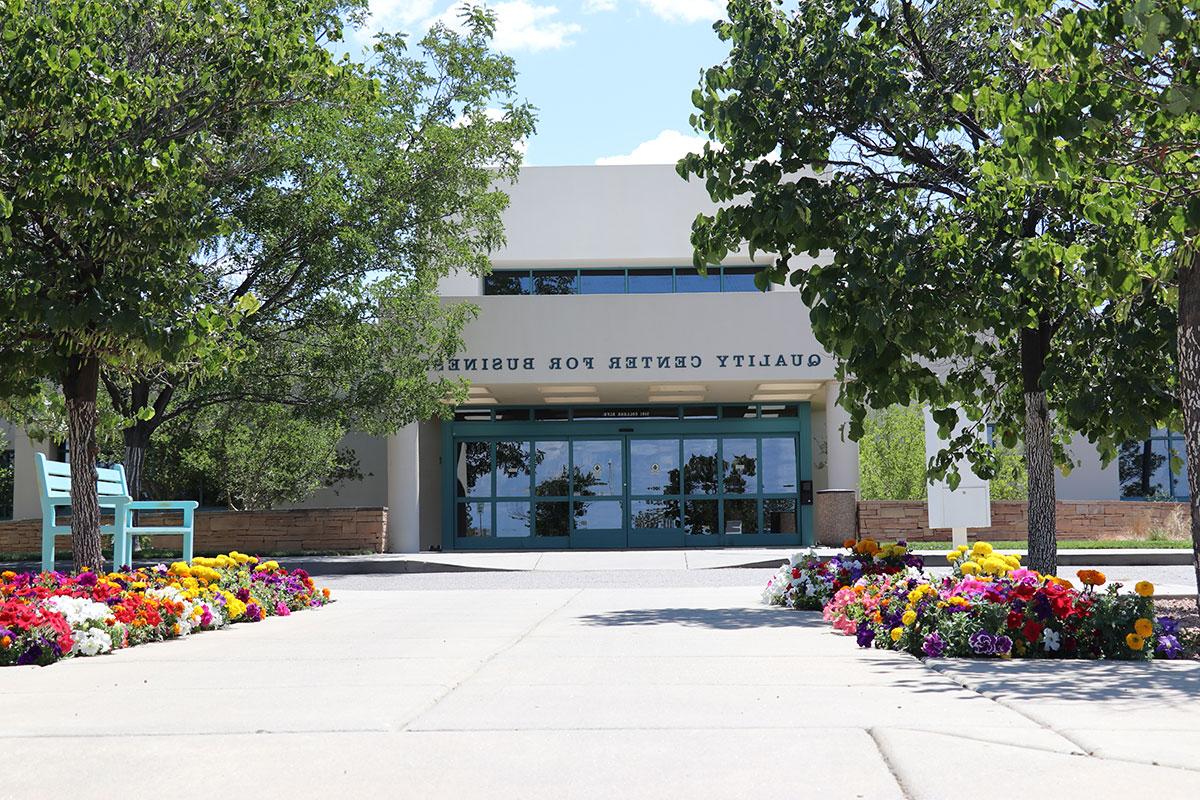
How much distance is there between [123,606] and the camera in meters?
8.58

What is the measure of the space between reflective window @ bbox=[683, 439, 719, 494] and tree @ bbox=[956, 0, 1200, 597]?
19.1m

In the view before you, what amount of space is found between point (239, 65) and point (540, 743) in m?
7.00

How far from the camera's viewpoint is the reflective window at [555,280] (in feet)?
93.7

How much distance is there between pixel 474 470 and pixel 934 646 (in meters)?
21.3

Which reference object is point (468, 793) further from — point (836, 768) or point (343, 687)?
point (343, 687)

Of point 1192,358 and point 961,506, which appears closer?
point 1192,358

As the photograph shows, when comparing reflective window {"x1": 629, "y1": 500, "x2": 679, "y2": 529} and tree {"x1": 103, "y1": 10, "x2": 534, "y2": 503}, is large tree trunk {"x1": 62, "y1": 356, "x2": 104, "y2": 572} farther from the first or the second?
reflective window {"x1": 629, "y1": 500, "x2": 679, "y2": 529}

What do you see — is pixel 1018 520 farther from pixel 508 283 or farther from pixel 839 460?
pixel 508 283

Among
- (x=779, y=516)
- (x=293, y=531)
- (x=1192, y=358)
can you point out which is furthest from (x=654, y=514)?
(x=1192, y=358)

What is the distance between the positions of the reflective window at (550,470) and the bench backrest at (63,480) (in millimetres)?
15428

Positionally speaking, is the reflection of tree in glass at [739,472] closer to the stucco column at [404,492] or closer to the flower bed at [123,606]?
the stucco column at [404,492]

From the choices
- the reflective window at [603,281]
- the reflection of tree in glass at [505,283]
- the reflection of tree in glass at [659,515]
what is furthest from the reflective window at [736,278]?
the reflection of tree in glass at [505,283]

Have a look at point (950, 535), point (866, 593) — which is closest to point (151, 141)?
point (866, 593)

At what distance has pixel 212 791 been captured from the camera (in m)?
3.88
